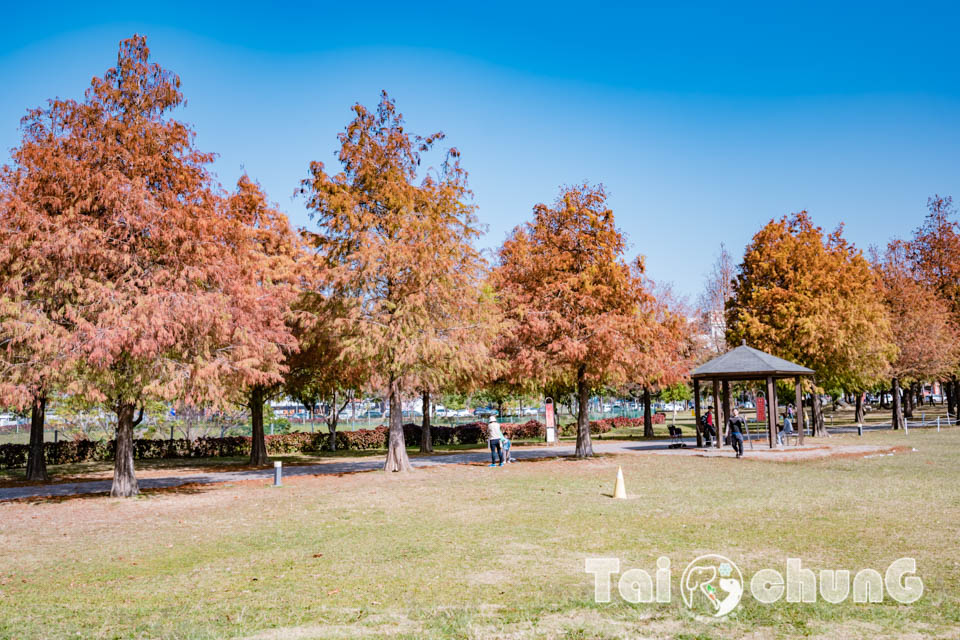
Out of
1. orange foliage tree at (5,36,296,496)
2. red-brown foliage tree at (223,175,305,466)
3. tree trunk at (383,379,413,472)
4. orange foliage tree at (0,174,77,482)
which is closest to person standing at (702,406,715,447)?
tree trunk at (383,379,413,472)

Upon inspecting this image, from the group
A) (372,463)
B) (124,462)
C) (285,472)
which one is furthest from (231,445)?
(124,462)

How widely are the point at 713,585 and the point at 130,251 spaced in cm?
1493

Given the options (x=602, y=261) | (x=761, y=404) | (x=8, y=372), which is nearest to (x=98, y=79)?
(x=8, y=372)

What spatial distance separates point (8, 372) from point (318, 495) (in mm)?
7452

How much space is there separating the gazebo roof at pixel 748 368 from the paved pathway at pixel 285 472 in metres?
4.98

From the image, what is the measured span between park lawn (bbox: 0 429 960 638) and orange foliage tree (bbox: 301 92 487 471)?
15.2ft

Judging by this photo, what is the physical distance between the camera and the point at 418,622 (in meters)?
6.20

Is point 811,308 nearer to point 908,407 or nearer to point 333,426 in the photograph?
point 333,426

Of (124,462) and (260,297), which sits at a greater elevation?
(260,297)

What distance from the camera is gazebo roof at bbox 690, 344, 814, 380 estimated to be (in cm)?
2717

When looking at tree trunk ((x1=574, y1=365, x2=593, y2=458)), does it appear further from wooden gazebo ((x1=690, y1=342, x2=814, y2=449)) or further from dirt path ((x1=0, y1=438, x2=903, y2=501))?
wooden gazebo ((x1=690, y1=342, x2=814, y2=449))

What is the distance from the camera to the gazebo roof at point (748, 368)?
2717cm

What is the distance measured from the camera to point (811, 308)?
34312mm

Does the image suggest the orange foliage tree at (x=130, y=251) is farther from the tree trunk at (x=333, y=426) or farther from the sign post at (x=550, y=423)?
the sign post at (x=550, y=423)
